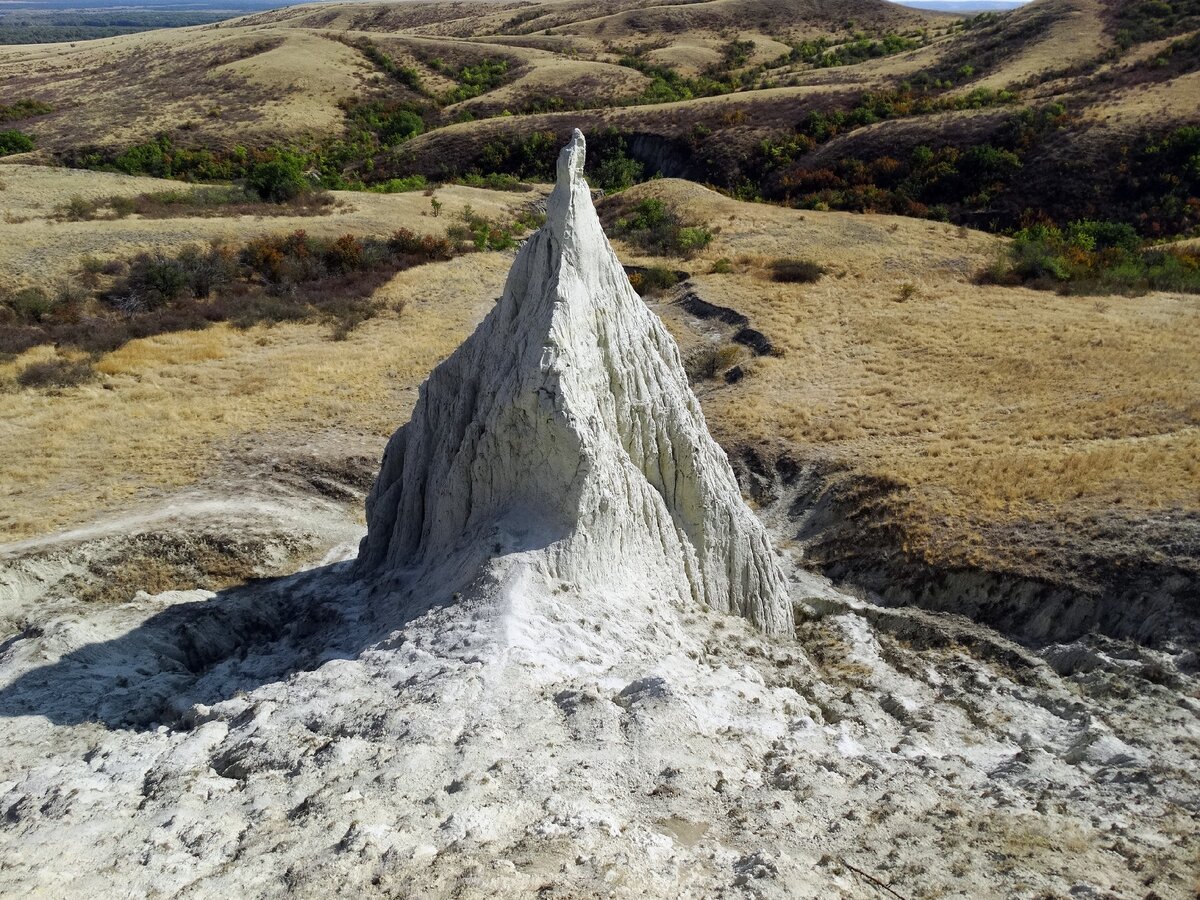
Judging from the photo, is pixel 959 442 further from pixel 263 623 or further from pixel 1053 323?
pixel 263 623

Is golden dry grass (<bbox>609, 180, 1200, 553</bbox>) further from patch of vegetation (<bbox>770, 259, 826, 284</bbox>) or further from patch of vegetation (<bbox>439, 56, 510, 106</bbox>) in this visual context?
patch of vegetation (<bbox>439, 56, 510, 106</bbox>)

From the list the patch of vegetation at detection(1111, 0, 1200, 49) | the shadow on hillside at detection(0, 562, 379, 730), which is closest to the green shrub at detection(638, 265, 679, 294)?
the shadow on hillside at detection(0, 562, 379, 730)

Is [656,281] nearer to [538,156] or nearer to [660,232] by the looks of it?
[660,232]

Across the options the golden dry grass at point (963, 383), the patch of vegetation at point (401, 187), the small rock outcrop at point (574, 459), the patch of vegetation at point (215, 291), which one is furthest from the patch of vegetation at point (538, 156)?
the small rock outcrop at point (574, 459)

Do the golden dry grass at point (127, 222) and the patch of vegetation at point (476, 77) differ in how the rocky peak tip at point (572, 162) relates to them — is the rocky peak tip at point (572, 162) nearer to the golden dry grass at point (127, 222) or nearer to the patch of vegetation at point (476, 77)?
the golden dry grass at point (127, 222)

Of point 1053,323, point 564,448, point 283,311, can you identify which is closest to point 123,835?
point 564,448

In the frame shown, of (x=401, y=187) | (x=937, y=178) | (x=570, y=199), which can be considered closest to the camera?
(x=570, y=199)

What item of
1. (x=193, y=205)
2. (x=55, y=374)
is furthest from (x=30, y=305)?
(x=193, y=205)
